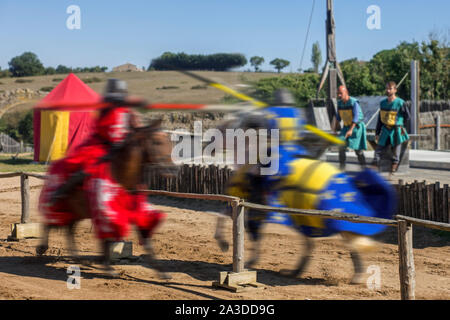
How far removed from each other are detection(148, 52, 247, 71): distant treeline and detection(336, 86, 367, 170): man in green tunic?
5471 millimetres

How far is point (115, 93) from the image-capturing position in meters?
5.46

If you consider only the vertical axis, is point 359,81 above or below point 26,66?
below

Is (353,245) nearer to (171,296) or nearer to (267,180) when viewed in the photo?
(267,180)

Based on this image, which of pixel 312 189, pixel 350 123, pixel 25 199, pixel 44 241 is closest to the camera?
pixel 312 189

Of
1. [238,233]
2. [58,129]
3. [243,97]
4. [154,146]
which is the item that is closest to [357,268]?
[238,233]

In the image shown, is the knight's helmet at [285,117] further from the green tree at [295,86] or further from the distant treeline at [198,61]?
the distant treeline at [198,61]

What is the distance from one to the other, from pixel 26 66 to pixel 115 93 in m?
43.1

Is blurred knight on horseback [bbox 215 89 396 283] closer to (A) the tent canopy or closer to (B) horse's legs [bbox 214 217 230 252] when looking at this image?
(B) horse's legs [bbox 214 217 230 252]

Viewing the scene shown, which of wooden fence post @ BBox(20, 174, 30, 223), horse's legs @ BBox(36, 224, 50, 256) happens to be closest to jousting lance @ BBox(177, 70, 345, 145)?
horse's legs @ BBox(36, 224, 50, 256)

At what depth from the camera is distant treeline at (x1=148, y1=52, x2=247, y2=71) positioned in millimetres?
5270

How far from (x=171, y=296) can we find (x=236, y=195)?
4.23 feet

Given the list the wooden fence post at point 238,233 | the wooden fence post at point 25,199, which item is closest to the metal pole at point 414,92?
the wooden fence post at point 25,199

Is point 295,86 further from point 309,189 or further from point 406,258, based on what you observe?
point 406,258
